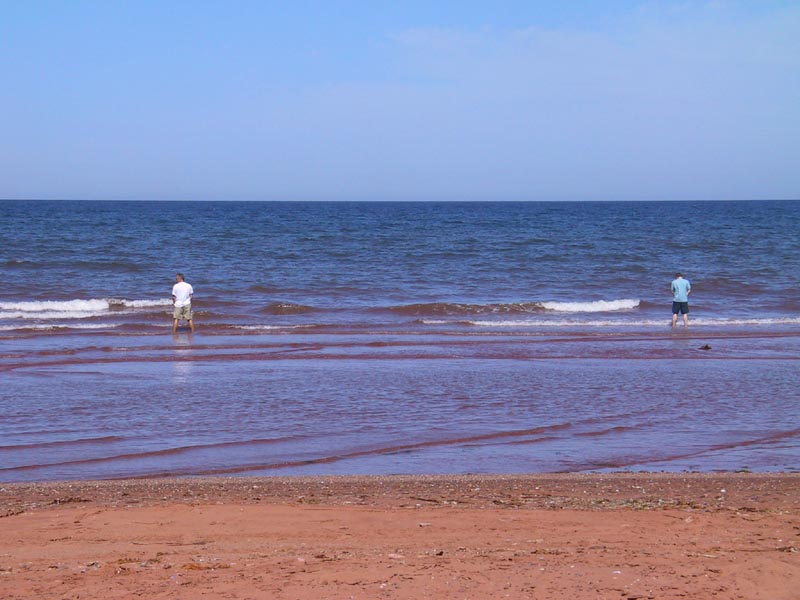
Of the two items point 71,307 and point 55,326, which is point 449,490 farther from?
point 71,307

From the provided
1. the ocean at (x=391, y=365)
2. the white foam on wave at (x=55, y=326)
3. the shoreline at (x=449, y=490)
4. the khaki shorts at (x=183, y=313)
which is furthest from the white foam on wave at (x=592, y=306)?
the shoreline at (x=449, y=490)

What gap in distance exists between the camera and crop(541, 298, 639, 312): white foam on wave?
88.7ft

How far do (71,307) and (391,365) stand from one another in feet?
46.4

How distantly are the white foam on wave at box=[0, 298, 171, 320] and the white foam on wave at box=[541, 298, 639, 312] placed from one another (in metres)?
11.5

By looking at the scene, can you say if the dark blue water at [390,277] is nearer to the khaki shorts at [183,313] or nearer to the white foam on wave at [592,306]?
the white foam on wave at [592,306]

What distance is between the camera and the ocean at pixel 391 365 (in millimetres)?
9539

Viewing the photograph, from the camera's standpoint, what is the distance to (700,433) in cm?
1042

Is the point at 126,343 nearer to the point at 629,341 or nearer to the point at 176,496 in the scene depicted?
the point at 629,341

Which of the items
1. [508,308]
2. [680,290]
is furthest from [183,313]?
[680,290]

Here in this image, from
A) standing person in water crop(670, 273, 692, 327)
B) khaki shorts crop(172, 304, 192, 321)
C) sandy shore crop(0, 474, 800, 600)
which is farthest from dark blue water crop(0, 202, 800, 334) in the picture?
sandy shore crop(0, 474, 800, 600)

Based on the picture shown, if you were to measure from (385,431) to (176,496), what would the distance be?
11.4 ft

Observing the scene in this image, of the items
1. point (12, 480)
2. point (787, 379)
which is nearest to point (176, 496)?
point (12, 480)

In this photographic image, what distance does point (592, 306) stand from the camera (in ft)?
90.1

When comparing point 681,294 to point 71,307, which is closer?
point 681,294
